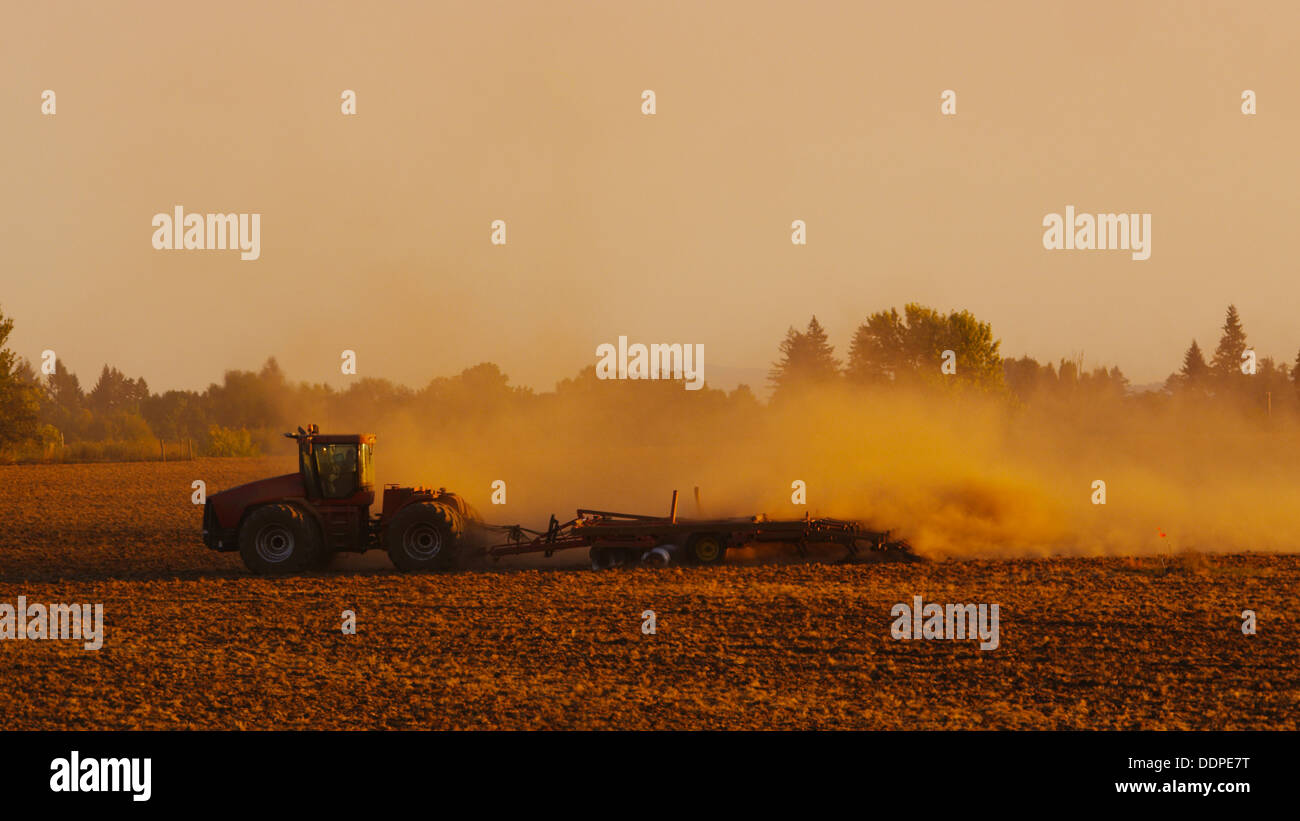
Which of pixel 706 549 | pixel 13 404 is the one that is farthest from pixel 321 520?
pixel 13 404

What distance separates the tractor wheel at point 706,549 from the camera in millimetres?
23219

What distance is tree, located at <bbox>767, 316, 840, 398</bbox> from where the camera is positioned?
90.2 metres

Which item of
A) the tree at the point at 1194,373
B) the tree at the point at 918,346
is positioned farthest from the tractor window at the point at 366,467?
the tree at the point at 1194,373

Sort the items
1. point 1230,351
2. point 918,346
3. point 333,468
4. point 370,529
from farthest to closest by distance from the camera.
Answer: point 1230,351, point 918,346, point 370,529, point 333,468

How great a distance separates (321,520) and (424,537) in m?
2.13

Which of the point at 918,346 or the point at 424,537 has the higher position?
the point at 918,346

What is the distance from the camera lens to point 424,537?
917 inches

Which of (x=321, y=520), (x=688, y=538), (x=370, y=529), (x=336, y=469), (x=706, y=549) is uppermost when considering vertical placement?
(x=336, y=469)

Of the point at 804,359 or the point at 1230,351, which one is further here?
the point at 1230,351

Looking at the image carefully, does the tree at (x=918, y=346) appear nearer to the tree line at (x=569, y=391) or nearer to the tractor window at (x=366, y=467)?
Answer: the tree line at (x=569, y=391)

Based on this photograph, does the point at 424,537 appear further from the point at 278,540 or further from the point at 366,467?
the point at 278,540

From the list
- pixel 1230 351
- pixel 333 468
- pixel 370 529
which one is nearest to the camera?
pixel 333 468

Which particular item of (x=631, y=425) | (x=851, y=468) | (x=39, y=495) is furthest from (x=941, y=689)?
(x=631, y=425)
